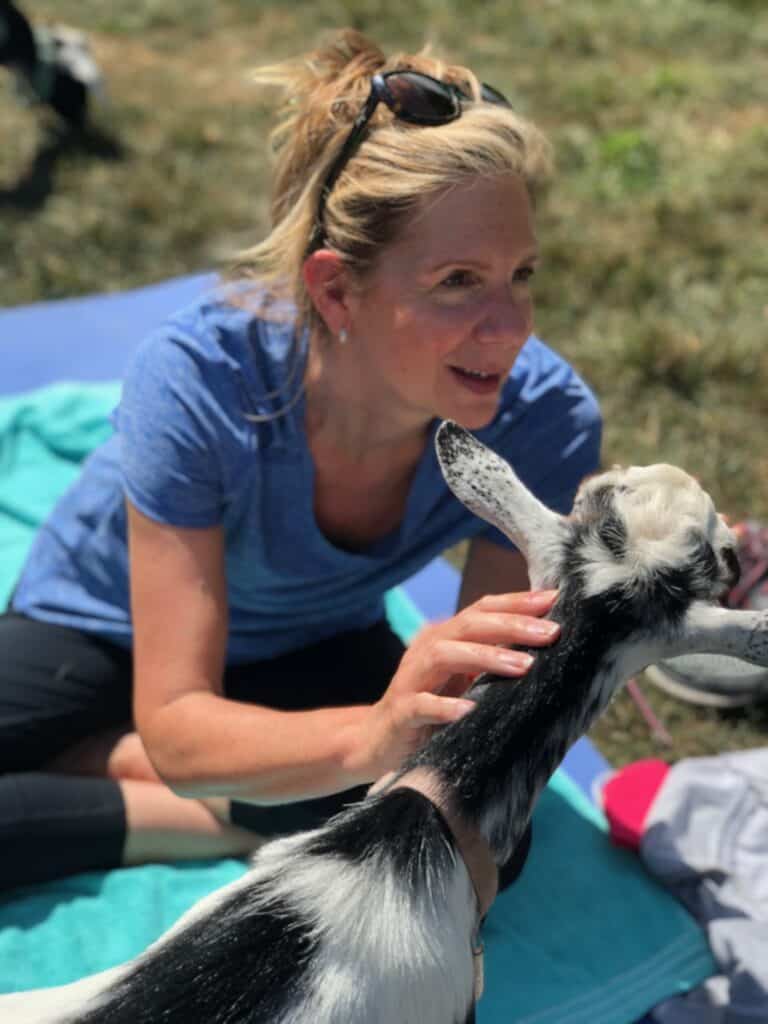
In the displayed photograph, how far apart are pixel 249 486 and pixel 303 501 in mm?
145

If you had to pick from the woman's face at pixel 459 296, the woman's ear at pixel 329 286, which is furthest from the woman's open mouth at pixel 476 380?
the woman's ear at pixel 329 286

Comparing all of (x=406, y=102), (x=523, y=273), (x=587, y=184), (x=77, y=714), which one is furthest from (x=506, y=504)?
(x=587, y=184)

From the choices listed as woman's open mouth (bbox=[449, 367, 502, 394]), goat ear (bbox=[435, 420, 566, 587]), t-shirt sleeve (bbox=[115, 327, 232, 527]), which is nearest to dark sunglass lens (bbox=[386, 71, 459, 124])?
woman's open mouth (bbox=[449, 367, 502, 394])

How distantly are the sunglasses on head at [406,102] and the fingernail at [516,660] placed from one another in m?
1.27

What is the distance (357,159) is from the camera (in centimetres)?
276

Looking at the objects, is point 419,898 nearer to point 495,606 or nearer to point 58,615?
point 495,606

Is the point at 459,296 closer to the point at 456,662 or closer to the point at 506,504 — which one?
the point at 506,504

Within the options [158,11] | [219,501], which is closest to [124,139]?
[158,11]

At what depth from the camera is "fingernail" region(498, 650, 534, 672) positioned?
2111 mm

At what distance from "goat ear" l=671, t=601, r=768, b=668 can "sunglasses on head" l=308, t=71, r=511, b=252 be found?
1.30 metres

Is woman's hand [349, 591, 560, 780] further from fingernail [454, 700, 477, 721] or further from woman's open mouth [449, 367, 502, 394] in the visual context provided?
woman's open mouth [449, 367, 502, 394]

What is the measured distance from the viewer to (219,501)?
2.92 meters

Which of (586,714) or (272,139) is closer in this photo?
(586,714)

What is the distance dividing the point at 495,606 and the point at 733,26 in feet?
26.6
